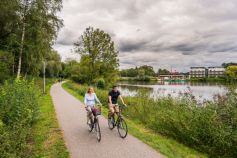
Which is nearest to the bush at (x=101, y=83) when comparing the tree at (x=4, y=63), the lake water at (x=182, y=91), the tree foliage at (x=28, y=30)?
the lake water at (x=182, y=91)

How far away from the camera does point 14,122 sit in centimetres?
662

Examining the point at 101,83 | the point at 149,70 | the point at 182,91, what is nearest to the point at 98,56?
the point at 101,83

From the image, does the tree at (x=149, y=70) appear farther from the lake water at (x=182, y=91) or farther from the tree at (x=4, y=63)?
the tree at (x=4, y=63)

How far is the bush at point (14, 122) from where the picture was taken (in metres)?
4.81


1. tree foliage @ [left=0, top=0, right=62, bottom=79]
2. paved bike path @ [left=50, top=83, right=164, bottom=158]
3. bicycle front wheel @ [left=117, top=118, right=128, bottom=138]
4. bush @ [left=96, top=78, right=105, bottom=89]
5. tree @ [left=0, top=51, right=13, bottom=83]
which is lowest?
paved bike path @ [left=50, top=83, right=164, bottom=158]

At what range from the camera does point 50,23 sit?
24.5 meters

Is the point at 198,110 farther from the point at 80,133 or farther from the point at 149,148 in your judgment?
the point at 80,133

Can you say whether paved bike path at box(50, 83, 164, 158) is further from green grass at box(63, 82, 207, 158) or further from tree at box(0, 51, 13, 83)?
tree at box(0, 51, 13, 83)

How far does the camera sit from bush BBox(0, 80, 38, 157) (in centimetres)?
481

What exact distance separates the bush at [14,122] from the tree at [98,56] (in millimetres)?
27409

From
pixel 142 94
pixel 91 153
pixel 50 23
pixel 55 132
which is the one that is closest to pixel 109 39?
pixel 50 23

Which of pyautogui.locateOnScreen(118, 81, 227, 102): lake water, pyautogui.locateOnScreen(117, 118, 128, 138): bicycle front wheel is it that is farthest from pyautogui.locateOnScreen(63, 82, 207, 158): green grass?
pyautogui.locateOnScreen(118, 81, 227, 102): lake water

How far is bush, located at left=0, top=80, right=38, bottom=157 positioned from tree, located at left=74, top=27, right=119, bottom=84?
27.4 m

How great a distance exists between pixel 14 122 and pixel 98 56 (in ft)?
104
